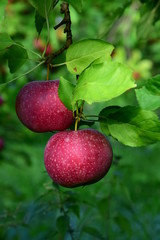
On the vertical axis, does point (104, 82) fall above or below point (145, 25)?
above

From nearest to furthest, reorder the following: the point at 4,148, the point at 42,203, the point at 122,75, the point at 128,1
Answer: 1. the point at 122,75
2. the point at 128,1
3. the point at 42,203
4. the point at 4,148

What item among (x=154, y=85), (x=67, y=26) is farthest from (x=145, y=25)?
(x=154, y=85)

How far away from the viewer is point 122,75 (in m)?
0.77

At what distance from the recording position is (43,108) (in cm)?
101

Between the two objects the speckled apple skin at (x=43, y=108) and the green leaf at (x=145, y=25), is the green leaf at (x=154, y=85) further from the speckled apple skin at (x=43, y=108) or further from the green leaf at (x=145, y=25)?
the green leaf at (x=145, y=25)

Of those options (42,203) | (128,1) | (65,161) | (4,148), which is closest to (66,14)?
(65,161)

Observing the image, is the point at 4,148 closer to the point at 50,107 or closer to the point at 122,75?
the point at 50,107

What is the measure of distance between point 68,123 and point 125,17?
6.19ft

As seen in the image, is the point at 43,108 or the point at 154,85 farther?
the point at 43,108

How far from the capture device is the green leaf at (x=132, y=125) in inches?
33.2

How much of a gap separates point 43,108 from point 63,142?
11 centimetres

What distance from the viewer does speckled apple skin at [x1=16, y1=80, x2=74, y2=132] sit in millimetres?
995

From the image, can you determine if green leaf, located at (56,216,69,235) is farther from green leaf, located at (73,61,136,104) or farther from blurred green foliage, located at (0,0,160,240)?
green leaf, located at (73,61,136,104)

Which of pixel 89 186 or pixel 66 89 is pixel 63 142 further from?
pixel 89 186
